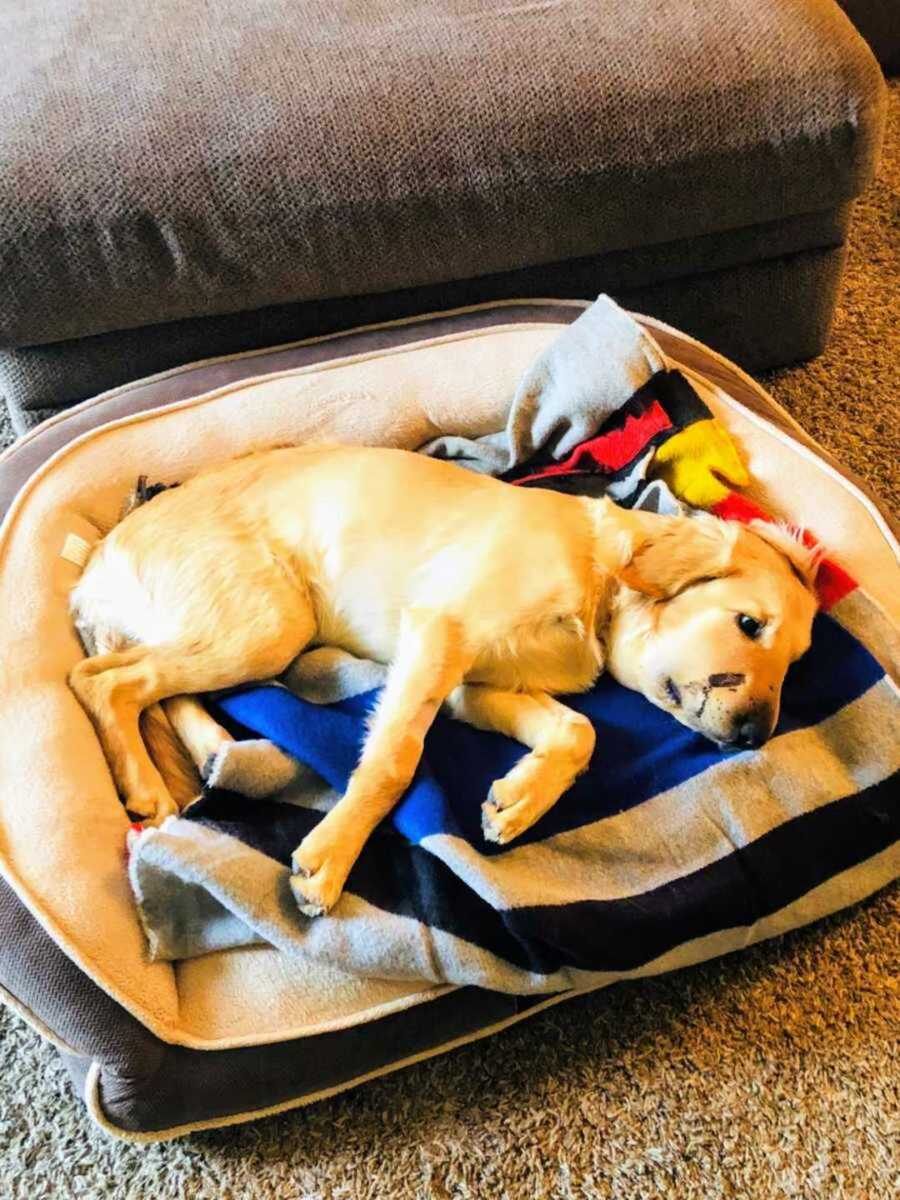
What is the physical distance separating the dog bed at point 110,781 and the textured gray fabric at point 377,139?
176 mm

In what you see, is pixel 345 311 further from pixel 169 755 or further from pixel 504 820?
pixel 504 820

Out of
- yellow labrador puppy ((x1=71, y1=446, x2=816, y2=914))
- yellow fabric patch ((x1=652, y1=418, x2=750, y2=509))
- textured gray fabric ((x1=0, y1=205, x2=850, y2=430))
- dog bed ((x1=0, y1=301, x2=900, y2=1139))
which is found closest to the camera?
dog bed ((x1=0, y1=301, x2=900, y2=1139))

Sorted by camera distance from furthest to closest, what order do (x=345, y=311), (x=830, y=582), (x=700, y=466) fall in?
(x=345, y=311) → (x=700, y=466) → (x=830, y=582)

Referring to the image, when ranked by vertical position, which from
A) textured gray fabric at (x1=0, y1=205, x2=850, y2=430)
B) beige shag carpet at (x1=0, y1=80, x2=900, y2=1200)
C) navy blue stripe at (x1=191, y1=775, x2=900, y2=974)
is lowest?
beige shag carpet at (x1=0, y1=80, x2=900, y2=1200)

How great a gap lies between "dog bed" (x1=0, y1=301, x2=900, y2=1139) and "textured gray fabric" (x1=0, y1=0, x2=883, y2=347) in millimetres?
176

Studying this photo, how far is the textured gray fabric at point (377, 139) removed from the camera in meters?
1.92

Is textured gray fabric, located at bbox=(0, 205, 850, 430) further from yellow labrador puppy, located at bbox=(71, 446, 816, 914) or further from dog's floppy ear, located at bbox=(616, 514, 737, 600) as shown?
dog's floppy ear, located at bbox=(616, 514, 737, 600)

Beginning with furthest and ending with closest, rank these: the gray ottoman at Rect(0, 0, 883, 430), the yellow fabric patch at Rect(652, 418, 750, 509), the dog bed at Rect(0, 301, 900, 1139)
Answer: the yellow fabric patch at Rect(652, 418, 750, 509) < the gray ottoman at Rect(0, 0, 883, 430) < the dog bed at Rect(0, 301, 900, 1139)

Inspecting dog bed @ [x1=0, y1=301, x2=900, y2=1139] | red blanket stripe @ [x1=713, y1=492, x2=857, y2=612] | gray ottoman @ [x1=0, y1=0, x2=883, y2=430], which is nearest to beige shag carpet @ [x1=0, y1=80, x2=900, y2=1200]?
dog bed @ [x1=0, y1=301, x2=900, y2=1139]

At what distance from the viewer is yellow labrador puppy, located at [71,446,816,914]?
168 cm

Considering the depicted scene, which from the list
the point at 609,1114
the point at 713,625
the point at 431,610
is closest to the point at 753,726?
the point at 713,625

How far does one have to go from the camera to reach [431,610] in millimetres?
1741

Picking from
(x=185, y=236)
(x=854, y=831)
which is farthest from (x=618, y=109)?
(x=854, y=831)

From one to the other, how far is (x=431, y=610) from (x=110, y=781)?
1.96 feet
